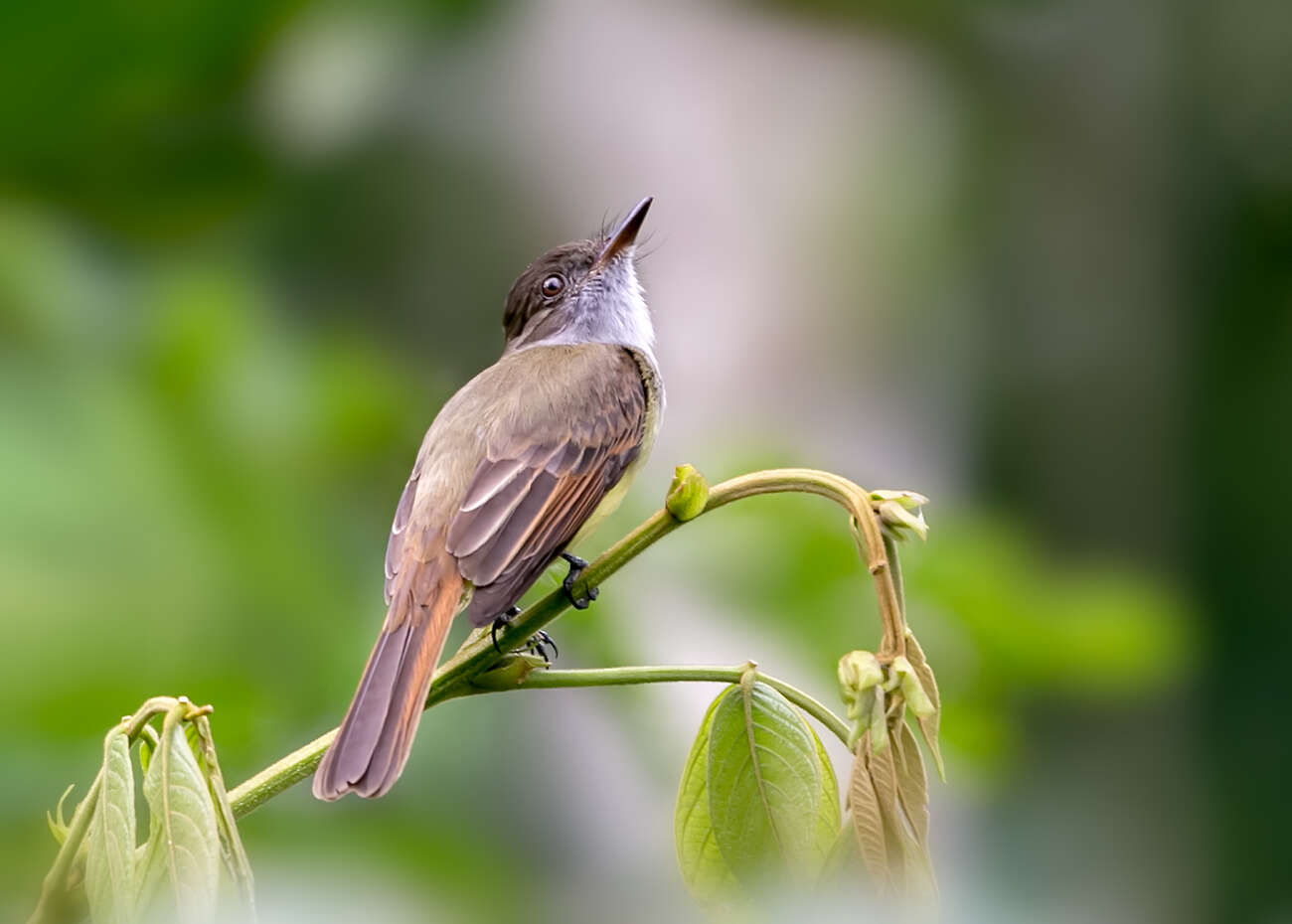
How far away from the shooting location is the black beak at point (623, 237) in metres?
3.09

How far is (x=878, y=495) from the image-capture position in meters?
1.34

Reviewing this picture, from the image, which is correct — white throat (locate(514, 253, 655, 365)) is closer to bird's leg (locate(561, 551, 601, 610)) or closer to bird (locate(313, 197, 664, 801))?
bird (locate(313, 197, 664, 801))

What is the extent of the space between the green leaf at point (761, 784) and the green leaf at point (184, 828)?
43 centimetres

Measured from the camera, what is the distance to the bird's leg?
1512mm

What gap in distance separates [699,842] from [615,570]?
0.89 ft

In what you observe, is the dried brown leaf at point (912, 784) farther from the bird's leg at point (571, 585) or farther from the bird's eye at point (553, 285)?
the bird's eye at point (553, 285)

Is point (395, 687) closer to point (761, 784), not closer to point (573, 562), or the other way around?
point (573, 562)

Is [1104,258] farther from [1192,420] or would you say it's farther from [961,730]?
[961,730]

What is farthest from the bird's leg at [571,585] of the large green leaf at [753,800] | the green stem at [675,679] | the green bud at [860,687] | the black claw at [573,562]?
the green bud at [860,687]

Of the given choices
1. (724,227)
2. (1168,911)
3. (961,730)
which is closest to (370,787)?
(961,730)

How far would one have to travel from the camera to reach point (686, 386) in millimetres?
3613

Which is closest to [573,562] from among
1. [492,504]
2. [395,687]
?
[492,504]

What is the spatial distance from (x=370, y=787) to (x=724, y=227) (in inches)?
113

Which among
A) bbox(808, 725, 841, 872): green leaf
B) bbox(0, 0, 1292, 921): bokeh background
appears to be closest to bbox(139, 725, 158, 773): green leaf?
bbox(0, 0, 1292, 921): bokeh background
